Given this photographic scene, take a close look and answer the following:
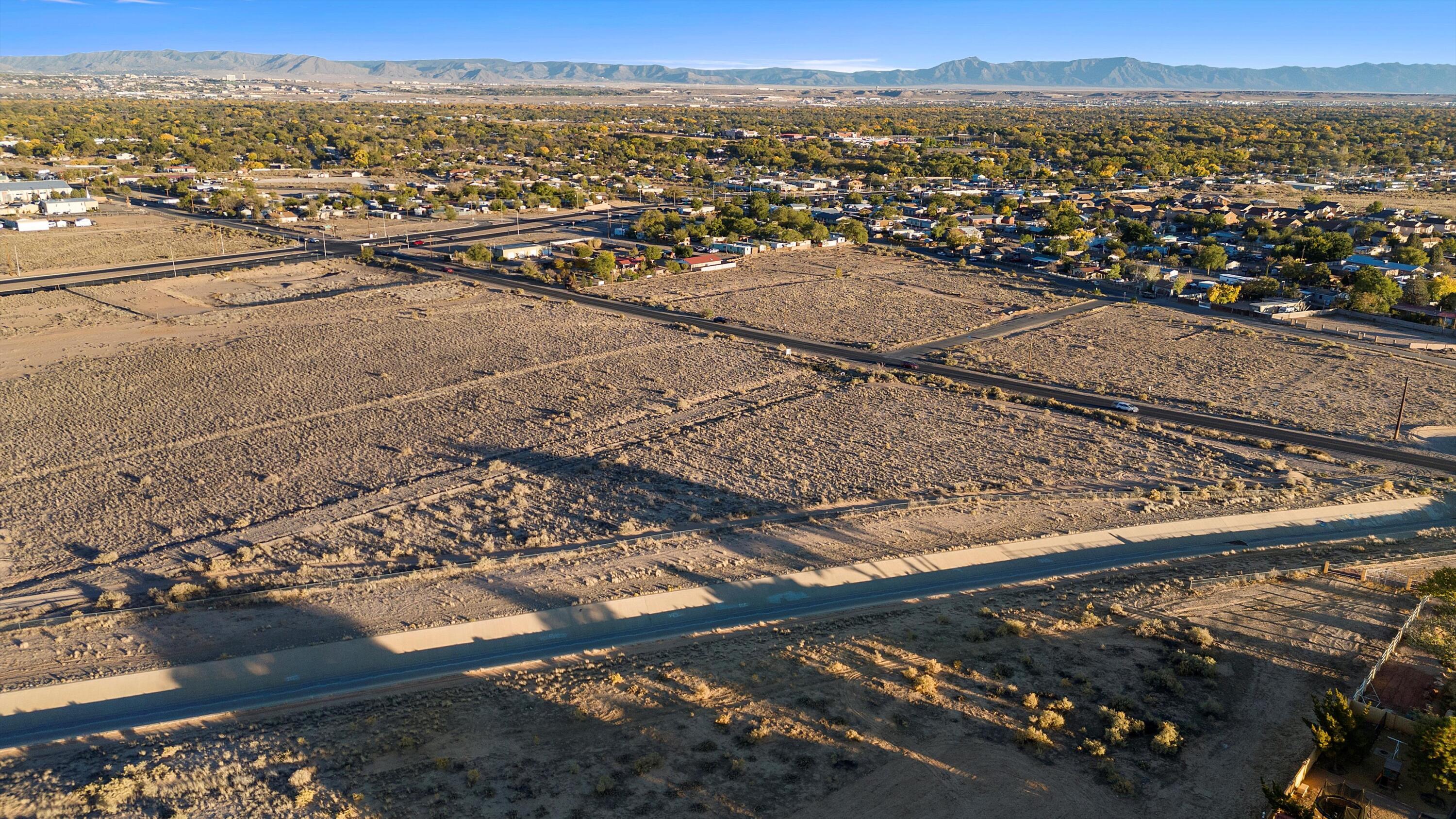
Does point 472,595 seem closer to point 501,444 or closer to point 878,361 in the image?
point 501,444

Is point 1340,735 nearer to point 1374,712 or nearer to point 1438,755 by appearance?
point 1438,755

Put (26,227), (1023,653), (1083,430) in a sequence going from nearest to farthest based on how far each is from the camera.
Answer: (1023,653) < (1083,430) < (26,227)

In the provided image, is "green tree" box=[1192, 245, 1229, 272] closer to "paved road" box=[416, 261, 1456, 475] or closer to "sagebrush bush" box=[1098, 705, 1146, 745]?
"paved road" box=[416, 261, 1456, 475]

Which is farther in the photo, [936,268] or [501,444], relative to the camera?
[936,268]

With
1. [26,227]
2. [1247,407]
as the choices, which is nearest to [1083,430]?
[1247,407]

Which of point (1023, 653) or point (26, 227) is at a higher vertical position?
point (26, 227)

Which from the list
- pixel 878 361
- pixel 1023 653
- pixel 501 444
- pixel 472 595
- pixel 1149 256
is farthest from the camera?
pixel 1149 256

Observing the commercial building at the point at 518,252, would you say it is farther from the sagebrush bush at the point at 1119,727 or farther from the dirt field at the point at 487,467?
the sagebrush bush at the point at 1119,727
